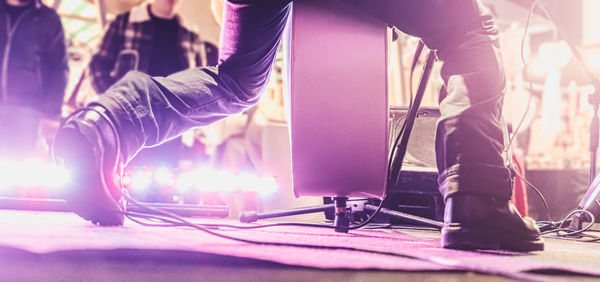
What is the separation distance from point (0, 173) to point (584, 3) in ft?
20.4

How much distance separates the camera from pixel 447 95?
1.25 m

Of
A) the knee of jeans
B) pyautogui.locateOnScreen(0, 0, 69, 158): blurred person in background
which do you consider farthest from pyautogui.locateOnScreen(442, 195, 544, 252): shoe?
pyautogui.locateOnScreen(0, 0, 69, 158): blurred person in background

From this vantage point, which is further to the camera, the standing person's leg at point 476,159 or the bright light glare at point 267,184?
the bright light glare at point 267,184

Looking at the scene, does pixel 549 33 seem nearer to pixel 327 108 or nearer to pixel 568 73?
pixel 568 73

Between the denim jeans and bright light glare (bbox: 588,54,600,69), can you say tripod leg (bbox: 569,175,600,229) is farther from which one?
bright light glare (bbox: 588,54,600,69)

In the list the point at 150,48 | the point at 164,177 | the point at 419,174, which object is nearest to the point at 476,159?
the point at 419,174

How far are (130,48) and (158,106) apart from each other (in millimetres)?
1811

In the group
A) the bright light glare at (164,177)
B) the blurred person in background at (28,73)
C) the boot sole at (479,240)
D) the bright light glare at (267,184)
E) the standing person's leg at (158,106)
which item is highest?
the blurred person in background at (28,73)

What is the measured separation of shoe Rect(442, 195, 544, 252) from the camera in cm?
110

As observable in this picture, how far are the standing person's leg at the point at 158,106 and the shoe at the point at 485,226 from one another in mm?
627

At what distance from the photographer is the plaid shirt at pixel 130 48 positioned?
2.87m

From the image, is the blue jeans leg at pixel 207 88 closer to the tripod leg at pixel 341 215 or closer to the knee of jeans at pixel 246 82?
the knee of jeans at pixel 246 82

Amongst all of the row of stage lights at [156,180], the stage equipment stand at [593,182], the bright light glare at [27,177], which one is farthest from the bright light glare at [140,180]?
the stage equipment stand at [593,182]

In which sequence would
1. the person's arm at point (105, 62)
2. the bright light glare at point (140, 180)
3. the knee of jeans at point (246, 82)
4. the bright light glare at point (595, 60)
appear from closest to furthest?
the knee of jeans at point (246, 82)
the bright light glare at point (140, 180)
the person's arm at point (105, 62)
the bright light glare at point (595, 60)
